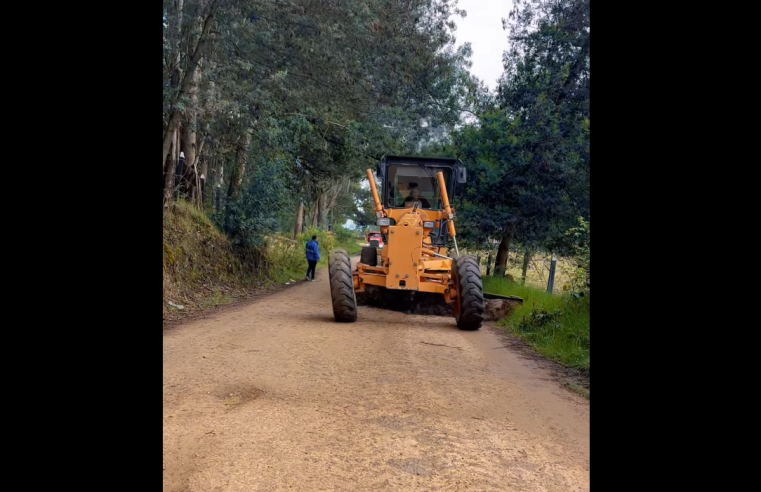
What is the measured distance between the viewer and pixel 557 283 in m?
12.9

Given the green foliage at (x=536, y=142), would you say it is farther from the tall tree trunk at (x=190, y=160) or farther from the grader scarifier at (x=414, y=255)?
the tall tree trunk at (x=190, y=160)

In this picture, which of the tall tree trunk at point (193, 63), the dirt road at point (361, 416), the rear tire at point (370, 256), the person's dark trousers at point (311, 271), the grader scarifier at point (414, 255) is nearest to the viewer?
the dirt road at point (361, 416)

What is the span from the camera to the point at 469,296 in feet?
27.8

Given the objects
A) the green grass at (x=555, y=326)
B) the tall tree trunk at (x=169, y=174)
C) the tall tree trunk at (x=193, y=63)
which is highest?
the tall tree trunk at (x=193, y=63)

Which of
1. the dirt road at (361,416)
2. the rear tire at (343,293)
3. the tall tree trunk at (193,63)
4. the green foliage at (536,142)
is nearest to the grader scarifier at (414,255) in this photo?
the rear tire at (343,293)

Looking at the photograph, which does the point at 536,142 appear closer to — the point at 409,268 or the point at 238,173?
the point at 409,268

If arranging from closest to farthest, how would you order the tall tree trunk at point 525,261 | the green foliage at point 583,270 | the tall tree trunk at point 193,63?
the green foliage at point 583,270
the tall tree trunk at point 193,63
the tall tree trunk at point 525,261

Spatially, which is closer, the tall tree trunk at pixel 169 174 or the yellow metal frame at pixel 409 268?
the yellow metal frame at pixel 409 268

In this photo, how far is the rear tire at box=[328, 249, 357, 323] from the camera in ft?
28.0

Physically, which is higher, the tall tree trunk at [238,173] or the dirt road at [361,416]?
the tall tree trunk at [238,173]

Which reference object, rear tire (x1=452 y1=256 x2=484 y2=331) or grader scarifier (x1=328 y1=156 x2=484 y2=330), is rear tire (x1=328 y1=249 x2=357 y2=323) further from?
rear tire (x1=452 y1=256 x2=484 y2=331)

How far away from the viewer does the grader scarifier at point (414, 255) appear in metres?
8.60

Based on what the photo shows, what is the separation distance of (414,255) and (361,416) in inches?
194
